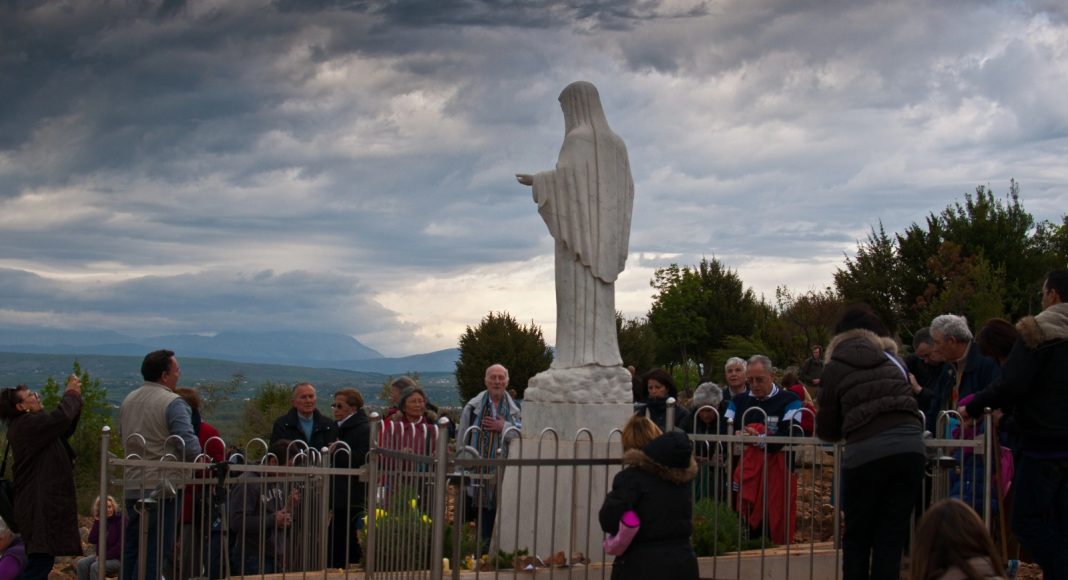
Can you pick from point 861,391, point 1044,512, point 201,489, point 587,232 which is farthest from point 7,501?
point 1044,512

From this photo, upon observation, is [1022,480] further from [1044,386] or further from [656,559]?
[656,559]

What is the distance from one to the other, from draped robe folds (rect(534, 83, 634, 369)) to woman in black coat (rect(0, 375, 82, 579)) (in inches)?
157

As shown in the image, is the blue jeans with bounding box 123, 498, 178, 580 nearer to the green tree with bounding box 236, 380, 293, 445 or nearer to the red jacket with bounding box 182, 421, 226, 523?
the red jacket with bounding box 182, 421, 226, 523

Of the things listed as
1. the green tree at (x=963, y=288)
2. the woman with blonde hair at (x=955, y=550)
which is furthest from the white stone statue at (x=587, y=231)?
the green tree at (x=963, y=288)

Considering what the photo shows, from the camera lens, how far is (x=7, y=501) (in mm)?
9430

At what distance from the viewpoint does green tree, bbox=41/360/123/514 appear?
693 inches

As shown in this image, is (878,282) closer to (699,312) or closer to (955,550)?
(699,312)

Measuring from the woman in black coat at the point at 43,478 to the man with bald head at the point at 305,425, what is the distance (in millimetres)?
1852

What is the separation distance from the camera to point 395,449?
6.93 m

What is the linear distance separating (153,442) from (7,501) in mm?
1808

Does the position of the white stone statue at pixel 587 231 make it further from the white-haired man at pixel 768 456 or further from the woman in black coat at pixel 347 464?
the woman in black coat at pixel 347 464

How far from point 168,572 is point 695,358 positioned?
137 feet

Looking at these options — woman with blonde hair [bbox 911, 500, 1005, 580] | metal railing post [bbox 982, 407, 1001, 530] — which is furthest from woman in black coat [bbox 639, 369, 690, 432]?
woman with blonde hair [bbox 911, 500, 1005, 580]

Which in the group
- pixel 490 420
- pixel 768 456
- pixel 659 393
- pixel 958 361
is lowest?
pixel 768 456
